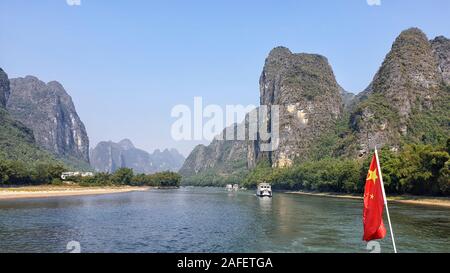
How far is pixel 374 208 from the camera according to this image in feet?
43.8

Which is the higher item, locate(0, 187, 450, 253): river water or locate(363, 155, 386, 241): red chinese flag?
locate(363, 155, 386, 241): red chinese flag

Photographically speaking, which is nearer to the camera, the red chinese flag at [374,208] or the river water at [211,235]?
the red chinese flag at [374,208]

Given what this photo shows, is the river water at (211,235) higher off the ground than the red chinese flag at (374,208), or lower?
lower

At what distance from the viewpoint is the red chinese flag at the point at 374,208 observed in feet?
43.7

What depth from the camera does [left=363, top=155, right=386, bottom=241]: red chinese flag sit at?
43.7 ft

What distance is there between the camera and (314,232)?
41656 mm

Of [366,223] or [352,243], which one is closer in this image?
[366,223]

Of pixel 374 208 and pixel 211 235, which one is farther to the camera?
pixel 211 235

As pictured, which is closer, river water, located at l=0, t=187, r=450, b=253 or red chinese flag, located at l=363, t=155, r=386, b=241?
red chinese flag, located at l=363, t=155, r=386, b=241

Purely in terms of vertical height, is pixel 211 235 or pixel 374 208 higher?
pixel 374 208
